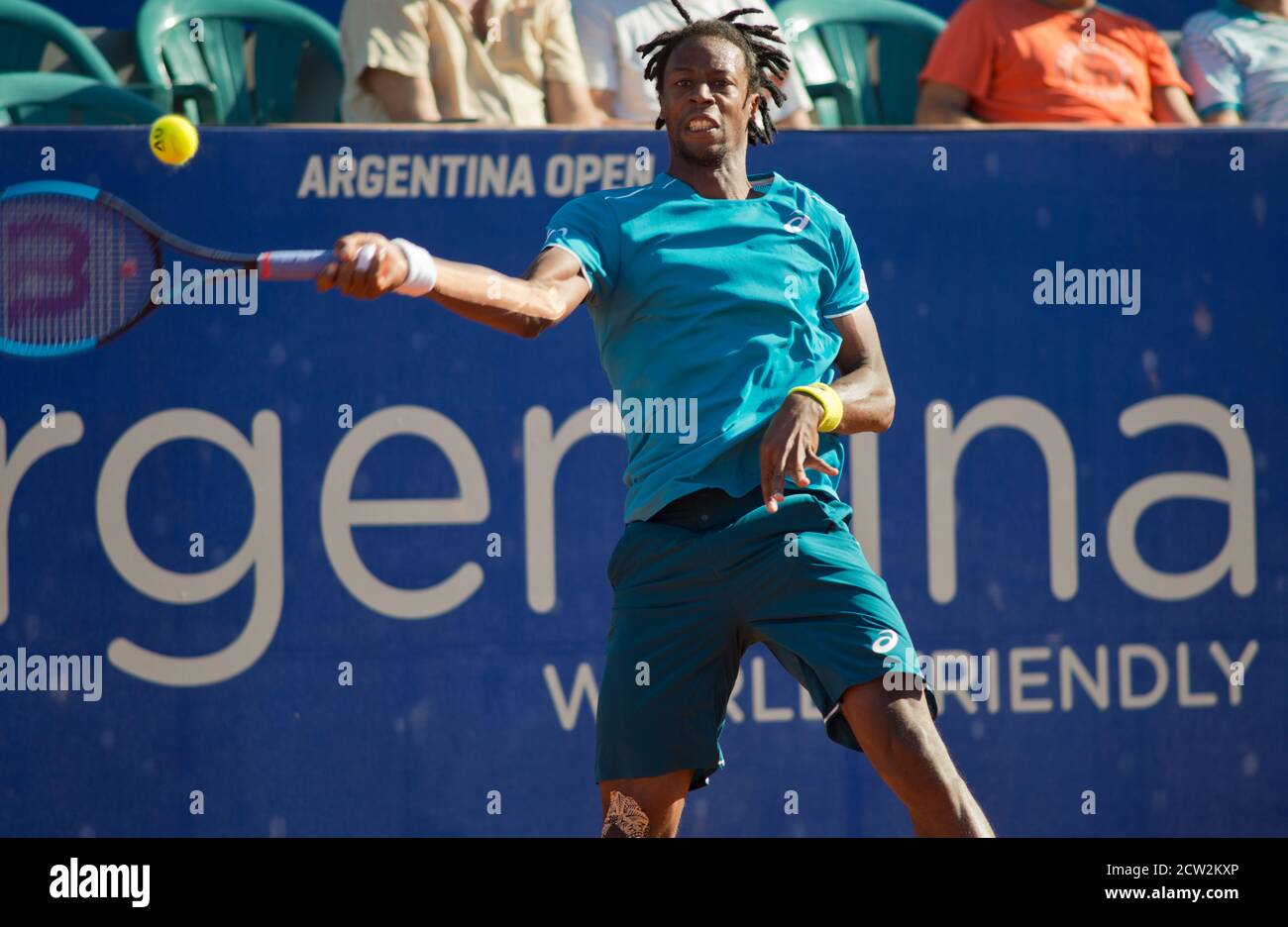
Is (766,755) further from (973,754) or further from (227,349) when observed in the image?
(227,349)

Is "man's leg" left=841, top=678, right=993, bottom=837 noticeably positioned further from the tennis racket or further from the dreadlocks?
the tennis racket

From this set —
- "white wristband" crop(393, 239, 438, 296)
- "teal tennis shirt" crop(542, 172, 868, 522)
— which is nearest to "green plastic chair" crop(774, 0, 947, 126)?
"teal tennis shirt" crop(542, 172, 868, 522)

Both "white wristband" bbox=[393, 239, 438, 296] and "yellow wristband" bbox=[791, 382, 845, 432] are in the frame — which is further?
"yellow wristband" bbox=[791, 382, 845, 432]

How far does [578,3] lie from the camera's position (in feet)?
17.5

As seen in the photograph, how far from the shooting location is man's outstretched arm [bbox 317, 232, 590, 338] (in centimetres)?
250

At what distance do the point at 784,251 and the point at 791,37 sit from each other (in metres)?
2.63

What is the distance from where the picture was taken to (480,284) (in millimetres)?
2703

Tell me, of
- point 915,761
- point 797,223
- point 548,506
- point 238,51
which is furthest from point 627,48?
point 915,761

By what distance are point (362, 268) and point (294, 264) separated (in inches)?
4.5

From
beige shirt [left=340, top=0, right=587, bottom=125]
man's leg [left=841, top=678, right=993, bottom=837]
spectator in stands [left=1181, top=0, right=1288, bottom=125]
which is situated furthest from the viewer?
spectator in stands [left=1181, top=0, right=1288, bottom=125]

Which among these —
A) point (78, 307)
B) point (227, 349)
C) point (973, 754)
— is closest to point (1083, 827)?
point (973, 754)

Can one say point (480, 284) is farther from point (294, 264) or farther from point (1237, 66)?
point (1237, 66)

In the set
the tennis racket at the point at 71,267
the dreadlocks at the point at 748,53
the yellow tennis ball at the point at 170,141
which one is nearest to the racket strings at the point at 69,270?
the tennis racket at the point at 71,267

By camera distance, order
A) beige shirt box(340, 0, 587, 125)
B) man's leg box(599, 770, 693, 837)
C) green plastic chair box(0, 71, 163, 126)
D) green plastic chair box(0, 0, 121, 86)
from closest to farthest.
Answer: man's leg box(599, 770, 693, 837)
green plastic chair box(0, 71, 163, 126)
beige shirt box(340, 0, 587, 125)
green plastic chair box(0, 0, 121, 86)
